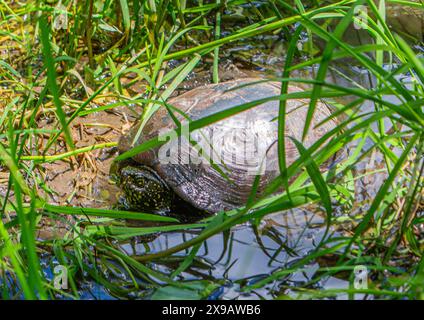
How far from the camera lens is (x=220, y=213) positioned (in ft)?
7.82

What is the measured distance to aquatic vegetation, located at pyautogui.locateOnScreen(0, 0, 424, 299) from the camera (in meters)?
2.07

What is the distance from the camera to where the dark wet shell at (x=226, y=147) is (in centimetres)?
298

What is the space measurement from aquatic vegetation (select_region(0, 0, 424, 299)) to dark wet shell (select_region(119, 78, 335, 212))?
13cm

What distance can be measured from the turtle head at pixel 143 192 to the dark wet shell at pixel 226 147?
0.06m

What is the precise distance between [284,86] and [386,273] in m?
0.77

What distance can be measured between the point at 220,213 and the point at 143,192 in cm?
68

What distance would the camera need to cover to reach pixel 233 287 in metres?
2.35

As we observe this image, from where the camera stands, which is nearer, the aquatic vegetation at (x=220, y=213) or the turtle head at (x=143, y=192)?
the aquatic vegetation at (x=220, y=213)

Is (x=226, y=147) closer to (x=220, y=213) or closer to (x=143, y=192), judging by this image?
(x=143, y=192)

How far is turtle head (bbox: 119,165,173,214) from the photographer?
2977 mm

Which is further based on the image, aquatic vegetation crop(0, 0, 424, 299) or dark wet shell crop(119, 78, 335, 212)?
dark wet shell crop(119, 78, 335, 212)

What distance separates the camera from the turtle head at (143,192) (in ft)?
9.77
